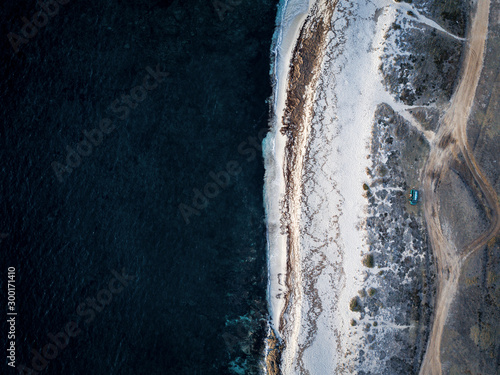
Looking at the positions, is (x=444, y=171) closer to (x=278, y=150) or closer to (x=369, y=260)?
(x=369, y=260)

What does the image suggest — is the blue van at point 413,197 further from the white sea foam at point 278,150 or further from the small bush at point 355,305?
the white sea foam at point 278,150

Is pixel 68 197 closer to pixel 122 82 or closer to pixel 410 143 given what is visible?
pixel 122 82

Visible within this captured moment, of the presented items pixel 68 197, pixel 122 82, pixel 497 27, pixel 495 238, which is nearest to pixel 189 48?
pixel 122 82

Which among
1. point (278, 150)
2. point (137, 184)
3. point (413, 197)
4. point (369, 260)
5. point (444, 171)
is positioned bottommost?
point (369, 260)

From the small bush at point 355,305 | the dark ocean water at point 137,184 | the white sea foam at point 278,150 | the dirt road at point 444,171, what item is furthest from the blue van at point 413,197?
the dark ocean water at point 137,184

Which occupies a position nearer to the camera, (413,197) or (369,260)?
(369,260)

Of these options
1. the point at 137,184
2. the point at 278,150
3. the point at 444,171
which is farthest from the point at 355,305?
the point at 137,184
